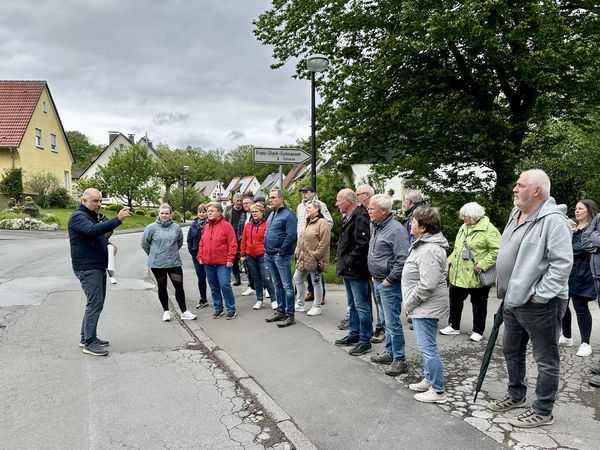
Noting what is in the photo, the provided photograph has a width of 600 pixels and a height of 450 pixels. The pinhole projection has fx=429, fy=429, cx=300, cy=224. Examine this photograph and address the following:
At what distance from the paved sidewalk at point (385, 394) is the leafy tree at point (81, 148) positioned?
273ft

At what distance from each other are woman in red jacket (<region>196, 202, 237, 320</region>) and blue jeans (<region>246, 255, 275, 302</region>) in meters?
0.66

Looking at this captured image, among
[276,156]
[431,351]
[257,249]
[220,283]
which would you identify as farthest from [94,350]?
[276,156]

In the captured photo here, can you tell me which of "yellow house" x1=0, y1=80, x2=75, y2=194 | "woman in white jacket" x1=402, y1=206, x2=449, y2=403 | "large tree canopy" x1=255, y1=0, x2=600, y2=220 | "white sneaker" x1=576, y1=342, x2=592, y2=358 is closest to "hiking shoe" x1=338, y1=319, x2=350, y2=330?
"woman in white jacket" x1=402, y1=206, x2=449, y2=403

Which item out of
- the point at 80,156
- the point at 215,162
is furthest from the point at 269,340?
the point at 215,162

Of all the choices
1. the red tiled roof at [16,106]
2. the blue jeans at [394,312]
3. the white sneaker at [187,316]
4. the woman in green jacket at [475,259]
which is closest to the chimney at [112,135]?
the red tiled roof at [16,106]

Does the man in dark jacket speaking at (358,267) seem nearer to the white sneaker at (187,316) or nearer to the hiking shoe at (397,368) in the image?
the hiking shoe at (397,368)

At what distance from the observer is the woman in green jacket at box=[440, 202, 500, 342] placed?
5.48 metres

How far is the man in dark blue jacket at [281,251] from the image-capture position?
20.8 feet

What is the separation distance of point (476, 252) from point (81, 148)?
88.6 metres

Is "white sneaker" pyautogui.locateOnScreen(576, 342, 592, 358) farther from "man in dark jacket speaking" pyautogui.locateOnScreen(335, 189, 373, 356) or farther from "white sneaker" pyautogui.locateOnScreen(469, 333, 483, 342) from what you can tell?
"man in dark jacket speaking" pyautogui.locateOnScreen(335, 189, 373, 356)

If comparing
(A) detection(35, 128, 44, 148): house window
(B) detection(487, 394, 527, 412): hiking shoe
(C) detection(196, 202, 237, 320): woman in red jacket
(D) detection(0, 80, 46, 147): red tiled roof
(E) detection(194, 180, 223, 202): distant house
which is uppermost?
(D) detection(0, 80, 46, 147): red tiled roof

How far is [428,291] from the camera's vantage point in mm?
3844

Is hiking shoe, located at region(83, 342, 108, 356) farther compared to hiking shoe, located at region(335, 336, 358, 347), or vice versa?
hiking shoe, located at region(335, 336, 358, 347)

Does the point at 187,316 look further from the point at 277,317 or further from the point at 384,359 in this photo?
the point at 384,359
